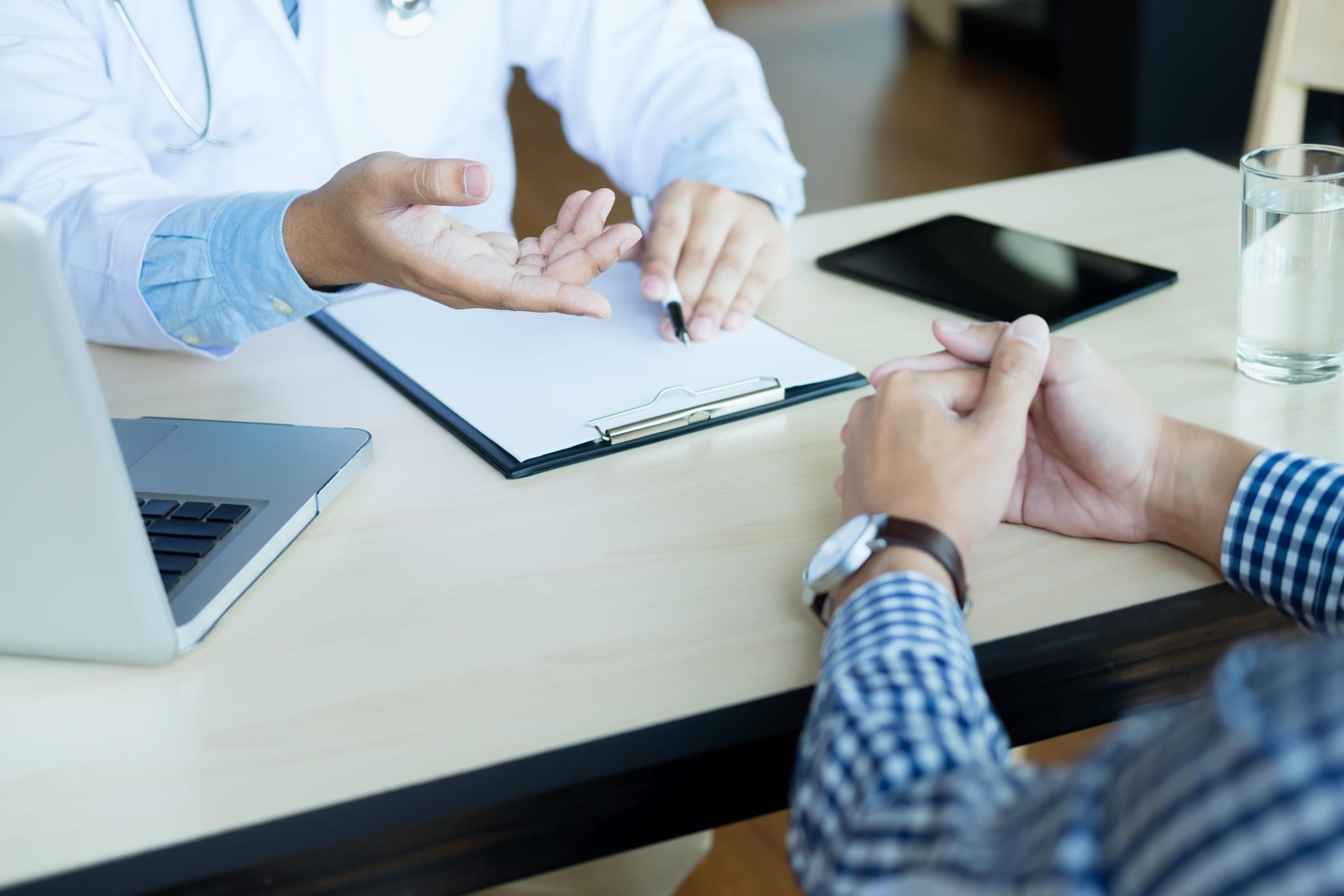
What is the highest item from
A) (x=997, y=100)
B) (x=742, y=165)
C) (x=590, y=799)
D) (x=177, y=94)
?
(x=177, y=94)

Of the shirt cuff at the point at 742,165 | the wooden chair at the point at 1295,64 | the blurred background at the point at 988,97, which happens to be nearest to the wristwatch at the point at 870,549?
the shirt cuff at the point at 742,165

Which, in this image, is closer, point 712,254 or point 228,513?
point 228,513

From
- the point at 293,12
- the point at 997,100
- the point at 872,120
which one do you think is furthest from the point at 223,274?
the point at 997,100

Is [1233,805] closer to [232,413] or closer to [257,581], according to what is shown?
[257,581]

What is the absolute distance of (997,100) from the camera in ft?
14.2

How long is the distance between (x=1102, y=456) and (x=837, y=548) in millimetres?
203

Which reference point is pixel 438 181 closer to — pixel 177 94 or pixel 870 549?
pixel 870 549

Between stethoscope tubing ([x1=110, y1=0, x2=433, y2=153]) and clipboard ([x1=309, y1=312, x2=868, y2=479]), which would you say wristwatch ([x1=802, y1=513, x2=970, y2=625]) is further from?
stethoscope tubing ([x1=110, y1=0, x2=433, y2=153])

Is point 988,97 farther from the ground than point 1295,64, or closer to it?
closer to it

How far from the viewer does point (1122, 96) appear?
137 inches

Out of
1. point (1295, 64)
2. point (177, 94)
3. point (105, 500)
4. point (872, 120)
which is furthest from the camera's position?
point (872, 120)

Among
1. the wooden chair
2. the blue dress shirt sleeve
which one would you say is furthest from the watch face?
the wooden chair

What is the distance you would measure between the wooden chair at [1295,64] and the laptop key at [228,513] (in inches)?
48.8

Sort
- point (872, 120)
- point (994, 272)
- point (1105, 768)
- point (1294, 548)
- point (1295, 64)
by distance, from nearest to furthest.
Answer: point (1105, 768), point (1294, 548), point (994, 272), point (1295, 64), point (872, 120)
